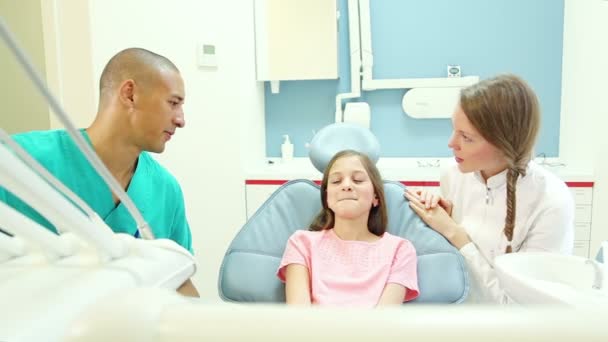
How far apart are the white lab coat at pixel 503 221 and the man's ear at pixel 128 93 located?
114 cm

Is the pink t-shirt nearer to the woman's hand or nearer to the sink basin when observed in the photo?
the woman's hand

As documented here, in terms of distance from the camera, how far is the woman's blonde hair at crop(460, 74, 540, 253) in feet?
4.46

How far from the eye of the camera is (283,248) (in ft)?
5.47

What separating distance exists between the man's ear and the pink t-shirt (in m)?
0.69

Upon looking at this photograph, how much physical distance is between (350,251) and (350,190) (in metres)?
0.22

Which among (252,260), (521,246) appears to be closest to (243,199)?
(252,260)

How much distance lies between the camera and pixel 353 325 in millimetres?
266

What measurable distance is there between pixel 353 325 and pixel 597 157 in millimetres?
2630

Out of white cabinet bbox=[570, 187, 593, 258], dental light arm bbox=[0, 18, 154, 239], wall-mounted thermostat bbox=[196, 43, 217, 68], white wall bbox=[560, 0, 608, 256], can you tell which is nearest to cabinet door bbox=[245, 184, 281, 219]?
wall-mounted thermostat bbox=[196, 43, 217, 68]

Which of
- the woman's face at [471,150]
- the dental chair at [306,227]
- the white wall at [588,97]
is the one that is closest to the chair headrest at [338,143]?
the dental chair at [306,227]

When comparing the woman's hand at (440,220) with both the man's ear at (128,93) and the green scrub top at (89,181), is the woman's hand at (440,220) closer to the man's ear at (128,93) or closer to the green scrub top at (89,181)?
the green scrub top at (89,181)

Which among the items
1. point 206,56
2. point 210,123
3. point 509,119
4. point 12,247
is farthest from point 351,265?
point 206,56

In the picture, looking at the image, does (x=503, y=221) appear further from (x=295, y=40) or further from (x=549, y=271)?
(x=295, y=40)

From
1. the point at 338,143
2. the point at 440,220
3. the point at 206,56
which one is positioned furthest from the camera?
the point at 206,56
